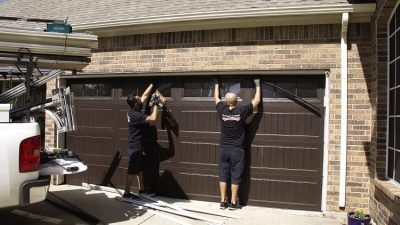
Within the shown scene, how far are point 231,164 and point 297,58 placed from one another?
1.92m

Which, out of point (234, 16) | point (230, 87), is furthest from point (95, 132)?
point (234, 16)

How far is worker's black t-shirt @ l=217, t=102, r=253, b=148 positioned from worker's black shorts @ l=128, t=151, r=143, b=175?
149cm

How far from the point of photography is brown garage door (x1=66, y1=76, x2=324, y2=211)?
6.97 meters

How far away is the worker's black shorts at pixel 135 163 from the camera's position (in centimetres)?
750

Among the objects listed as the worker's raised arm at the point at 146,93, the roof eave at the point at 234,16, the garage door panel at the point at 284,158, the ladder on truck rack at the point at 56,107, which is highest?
the roof eave at the point at 234,16

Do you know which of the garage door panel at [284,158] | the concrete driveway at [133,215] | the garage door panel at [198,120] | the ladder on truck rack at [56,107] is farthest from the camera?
the garage door panel at [198,120]

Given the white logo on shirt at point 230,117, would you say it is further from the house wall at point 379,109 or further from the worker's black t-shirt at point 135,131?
the house wall at point 379,109

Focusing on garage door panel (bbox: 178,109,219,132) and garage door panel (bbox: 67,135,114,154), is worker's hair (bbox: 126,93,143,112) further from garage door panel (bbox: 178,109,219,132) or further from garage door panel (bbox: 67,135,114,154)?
garage door panel (bbox: 67,135,114,154)

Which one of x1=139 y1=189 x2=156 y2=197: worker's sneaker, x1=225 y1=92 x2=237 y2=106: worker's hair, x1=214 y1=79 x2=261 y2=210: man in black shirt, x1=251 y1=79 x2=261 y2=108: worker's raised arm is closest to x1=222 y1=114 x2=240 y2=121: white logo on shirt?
x1=214 y1=79 x2=261 y2=210: man in black shirt

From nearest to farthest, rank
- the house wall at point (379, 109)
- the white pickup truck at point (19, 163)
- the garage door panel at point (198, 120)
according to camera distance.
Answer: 1. the white pickup truck at point (19, 163)
2. the house wall at point (379, 109)
3. the garage door panel at point (198, 120)

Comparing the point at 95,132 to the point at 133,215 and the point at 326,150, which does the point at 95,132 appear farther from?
the point at 326,150

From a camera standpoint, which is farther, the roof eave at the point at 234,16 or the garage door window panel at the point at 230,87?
the garage door window panel at the point at 230,87

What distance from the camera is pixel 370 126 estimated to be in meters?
6.59

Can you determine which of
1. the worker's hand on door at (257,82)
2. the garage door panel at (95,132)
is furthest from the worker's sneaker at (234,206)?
the garage door panel at (95,132)
